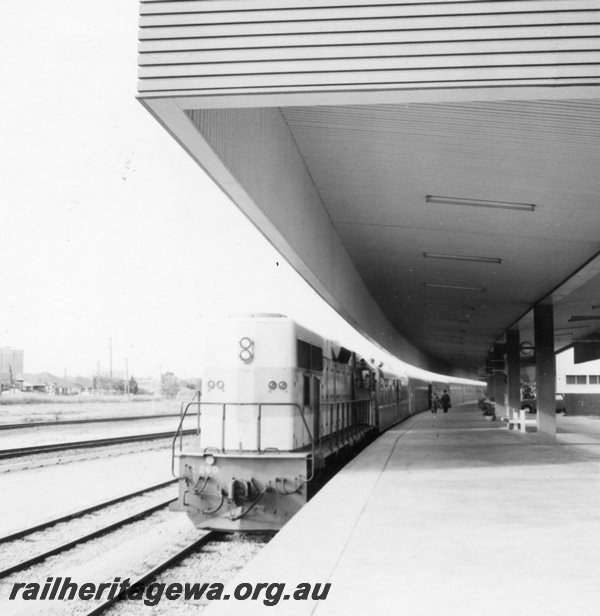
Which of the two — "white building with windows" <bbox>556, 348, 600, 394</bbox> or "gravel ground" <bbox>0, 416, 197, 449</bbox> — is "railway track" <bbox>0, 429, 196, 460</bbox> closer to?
"gravel ground" <bbox>0, 416, 197, 449</bbox>

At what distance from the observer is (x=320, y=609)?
13.6ft

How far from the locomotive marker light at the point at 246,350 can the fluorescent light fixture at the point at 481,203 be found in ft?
13.6

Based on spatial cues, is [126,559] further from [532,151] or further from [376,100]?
[532,151]

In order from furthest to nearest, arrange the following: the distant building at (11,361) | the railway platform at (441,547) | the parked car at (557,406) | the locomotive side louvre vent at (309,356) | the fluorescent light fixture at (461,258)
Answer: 1. the parked car at (557,406)
2. the distant building at (11,361)
3. the fluorescent light fixture at (461,258)
4. the locomotive side louvre vent at (309,356)
5. the railway platform at (441,547)

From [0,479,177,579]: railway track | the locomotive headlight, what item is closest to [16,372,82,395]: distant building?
[0,479,177,579]: railway track

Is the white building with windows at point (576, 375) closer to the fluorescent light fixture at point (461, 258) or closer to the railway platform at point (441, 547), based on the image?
the fluorescent light fixture at point (461, 258)

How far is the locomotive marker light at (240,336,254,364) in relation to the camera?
10.0 metres

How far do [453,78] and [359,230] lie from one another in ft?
30.7

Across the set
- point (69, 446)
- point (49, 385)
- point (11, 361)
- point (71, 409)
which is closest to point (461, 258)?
point (69, 446)

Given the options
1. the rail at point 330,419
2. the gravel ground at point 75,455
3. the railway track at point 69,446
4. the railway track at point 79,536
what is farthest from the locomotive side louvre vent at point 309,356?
the railway track at point 69,446

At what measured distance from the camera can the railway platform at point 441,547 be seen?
426 cm

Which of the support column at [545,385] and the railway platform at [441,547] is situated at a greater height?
the support column at [545,385]

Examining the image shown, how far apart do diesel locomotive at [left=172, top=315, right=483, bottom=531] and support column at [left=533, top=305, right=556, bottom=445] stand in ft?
24.2

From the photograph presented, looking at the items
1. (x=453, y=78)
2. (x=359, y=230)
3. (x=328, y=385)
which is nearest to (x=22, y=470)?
(x=328, y=385)
